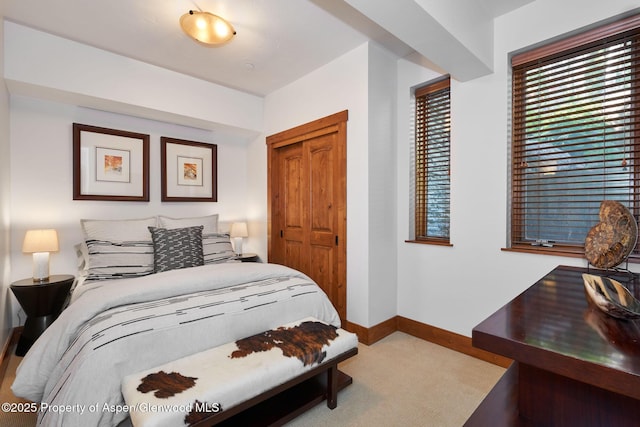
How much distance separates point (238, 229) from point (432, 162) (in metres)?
2.49

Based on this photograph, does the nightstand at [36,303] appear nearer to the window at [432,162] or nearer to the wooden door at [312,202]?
the wooden door at [312,202]

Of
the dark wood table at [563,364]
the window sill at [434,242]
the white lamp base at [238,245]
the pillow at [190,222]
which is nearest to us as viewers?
the dark wood table at [563,364]

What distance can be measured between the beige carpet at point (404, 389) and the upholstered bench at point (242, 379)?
12 centimetres

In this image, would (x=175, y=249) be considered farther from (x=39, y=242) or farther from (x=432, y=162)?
(x=432, y=162)

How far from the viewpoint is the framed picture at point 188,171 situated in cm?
361

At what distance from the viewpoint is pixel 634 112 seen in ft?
6.06

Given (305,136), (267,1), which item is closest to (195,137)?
(305,136)

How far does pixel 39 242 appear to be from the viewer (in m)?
2.54

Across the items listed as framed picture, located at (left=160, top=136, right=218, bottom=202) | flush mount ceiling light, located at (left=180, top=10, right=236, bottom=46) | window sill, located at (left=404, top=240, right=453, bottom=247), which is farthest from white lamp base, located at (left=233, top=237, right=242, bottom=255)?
flush mount ceiling light, located at (left=180, top=10, right=236, bottom=46)

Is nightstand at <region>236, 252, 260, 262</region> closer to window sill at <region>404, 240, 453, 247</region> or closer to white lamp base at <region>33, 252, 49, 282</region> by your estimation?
white lamp base at <region>33, 252, 49, 282</region>

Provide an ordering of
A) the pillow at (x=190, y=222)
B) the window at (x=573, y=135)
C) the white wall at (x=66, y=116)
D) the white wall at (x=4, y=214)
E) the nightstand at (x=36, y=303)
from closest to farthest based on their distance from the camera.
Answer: the window at (x=573, y=135) → the white wall at (x=4, y=214) → the nightstand at (x=36, y=303) → the white wall at (x=66, y=116) → the pillow at (x=190, y=222)

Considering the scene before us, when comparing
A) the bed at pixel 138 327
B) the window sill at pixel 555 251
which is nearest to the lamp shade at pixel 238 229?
the bed at pixel 138 327

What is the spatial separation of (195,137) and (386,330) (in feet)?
10.6

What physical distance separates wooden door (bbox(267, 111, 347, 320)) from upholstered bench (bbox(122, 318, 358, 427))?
1.08 m
